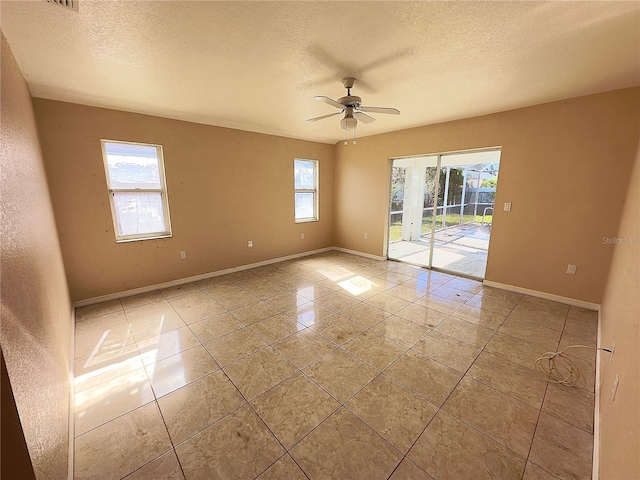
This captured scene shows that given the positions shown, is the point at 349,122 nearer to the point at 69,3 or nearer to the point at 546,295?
the point at 69,3

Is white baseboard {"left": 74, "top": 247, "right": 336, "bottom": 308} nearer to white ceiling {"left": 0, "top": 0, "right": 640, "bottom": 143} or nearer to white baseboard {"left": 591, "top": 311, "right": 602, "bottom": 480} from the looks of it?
white ceiling {"left": 0, "top": 0, "right": 640, "bottom": 143}

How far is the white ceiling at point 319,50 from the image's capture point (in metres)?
1.55

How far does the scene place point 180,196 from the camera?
3.85 meters

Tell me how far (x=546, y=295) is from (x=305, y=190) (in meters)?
4.35

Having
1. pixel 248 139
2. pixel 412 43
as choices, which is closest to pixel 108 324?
pixel 248 139

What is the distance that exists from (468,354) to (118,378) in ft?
9.71

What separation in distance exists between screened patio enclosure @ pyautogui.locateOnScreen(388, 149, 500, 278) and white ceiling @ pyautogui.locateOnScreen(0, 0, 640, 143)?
1330mm

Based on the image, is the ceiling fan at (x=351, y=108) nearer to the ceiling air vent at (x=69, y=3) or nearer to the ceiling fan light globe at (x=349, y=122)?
the ceiling fan light globe at (x=349, y=122)

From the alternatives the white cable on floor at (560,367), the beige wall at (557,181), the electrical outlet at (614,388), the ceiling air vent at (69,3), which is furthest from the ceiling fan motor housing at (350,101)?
the white cable on floor at (560,367)

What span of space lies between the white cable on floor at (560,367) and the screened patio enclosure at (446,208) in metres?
2.09

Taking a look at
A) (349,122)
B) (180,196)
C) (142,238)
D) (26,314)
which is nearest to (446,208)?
(349,122)

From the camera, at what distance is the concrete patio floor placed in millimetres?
4715

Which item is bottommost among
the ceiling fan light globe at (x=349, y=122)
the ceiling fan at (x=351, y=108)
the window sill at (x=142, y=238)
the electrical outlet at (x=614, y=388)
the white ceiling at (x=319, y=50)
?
the electrical outlet at (x=614, y=388)

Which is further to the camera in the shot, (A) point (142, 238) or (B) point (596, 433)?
(A) point (142, 238)
